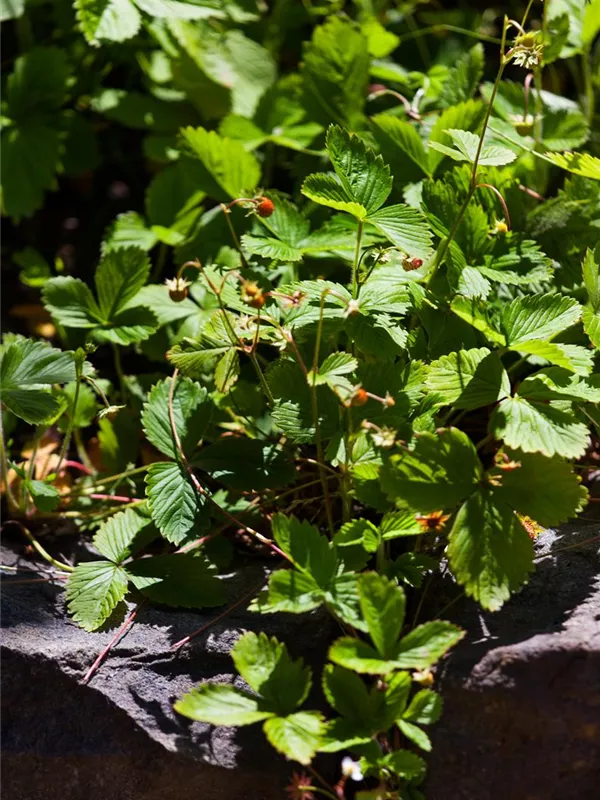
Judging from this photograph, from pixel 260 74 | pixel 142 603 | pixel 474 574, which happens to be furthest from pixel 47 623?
pixel 260 74

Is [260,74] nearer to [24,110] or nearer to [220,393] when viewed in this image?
[24,110]

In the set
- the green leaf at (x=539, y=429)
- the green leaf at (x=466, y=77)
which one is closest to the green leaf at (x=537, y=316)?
the green leaf at (x=539, y=429)

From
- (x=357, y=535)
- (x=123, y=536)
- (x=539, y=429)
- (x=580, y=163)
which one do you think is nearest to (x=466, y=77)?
(x=580, y=163)

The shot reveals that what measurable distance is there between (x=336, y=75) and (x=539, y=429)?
1.21 meters

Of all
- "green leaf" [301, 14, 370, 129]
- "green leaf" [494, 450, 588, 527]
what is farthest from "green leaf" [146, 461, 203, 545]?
"green leaf" [301, 14, 370, 129]

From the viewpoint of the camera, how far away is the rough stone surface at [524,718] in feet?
4.02

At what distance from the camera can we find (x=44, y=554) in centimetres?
164

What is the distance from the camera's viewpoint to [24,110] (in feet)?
7.38

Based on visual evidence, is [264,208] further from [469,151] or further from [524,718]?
[524,718]

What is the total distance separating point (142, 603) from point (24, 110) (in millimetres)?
1459

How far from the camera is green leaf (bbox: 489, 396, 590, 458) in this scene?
1290mm

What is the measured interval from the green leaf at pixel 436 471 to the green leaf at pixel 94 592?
21.3 inches

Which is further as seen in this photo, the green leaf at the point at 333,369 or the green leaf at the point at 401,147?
the green leaf at the point at 401,147

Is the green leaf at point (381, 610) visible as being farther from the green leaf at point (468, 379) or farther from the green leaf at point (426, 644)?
the green leaf at point (468, 379)
